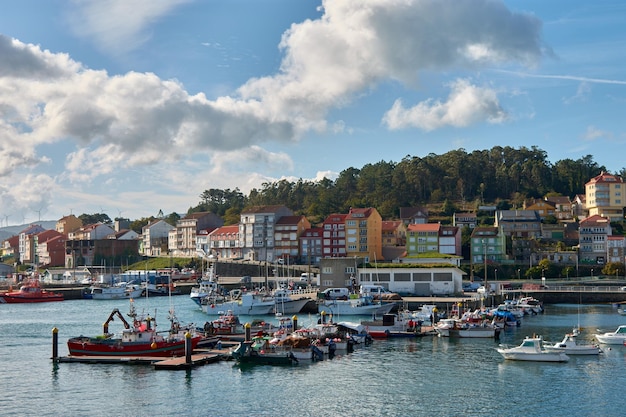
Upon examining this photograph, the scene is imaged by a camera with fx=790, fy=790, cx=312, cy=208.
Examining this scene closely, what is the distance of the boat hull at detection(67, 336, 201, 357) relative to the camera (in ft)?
136

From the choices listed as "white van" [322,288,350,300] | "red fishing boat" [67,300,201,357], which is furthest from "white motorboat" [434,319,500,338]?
"white van" [322,288,350,300]

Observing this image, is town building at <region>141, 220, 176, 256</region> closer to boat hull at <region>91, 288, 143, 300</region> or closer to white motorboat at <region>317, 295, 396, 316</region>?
boat hull at <region>91, 288, 143, 300</region>

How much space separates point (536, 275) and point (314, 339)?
6213cm

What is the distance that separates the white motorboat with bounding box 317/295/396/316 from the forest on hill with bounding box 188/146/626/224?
65.7m

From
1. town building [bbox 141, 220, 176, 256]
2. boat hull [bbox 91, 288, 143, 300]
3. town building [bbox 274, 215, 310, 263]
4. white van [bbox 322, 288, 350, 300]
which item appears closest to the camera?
white van [bbox 322, 288, 350, 300]

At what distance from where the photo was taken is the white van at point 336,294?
73.8 m

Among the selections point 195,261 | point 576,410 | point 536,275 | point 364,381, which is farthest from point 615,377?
point 195,261

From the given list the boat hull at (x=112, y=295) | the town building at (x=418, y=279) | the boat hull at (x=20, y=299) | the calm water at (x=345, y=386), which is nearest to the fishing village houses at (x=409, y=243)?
the town building at (x=418, y=279)

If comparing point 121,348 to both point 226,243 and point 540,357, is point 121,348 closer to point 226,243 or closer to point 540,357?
point 540,357

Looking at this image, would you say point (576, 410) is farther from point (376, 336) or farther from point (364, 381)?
point (376, 336)

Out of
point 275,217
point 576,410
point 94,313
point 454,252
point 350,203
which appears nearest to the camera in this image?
point 576,410

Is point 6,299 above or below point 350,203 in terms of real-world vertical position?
below

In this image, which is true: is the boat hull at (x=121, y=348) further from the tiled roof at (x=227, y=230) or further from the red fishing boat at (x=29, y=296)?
the tiled roof at (x=227, y=230)

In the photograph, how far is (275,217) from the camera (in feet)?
404
